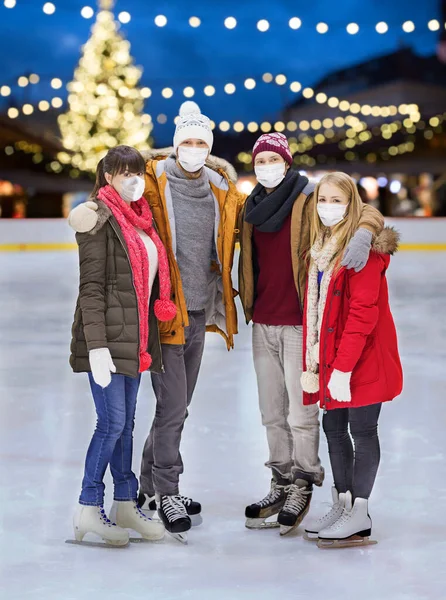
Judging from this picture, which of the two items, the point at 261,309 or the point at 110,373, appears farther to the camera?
the point at 261,309

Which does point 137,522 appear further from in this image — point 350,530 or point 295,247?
point 295,247

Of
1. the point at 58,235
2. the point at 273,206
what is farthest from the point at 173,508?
the point at 58,235

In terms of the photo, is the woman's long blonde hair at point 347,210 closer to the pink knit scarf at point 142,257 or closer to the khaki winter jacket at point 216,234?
the khaki winter jacket at point 216,234

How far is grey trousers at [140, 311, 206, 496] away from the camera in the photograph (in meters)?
2.76

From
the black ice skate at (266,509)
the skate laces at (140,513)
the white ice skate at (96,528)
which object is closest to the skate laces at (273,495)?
the black ice skate at (266,509)

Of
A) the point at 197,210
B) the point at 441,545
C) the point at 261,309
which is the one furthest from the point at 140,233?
the point at 441,545

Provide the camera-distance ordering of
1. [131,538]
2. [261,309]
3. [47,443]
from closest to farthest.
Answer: [131,538]
[261,309]
[47,443]

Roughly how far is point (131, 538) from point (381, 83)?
3016 cm

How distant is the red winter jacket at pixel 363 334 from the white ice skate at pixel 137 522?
59cm

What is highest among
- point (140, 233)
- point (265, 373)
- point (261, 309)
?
point (140, 233)

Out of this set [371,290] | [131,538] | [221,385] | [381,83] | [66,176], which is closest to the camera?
[371,290]

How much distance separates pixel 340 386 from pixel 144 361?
1.74 feet

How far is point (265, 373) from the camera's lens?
289cm

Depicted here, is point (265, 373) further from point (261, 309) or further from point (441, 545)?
point (441, 545)
